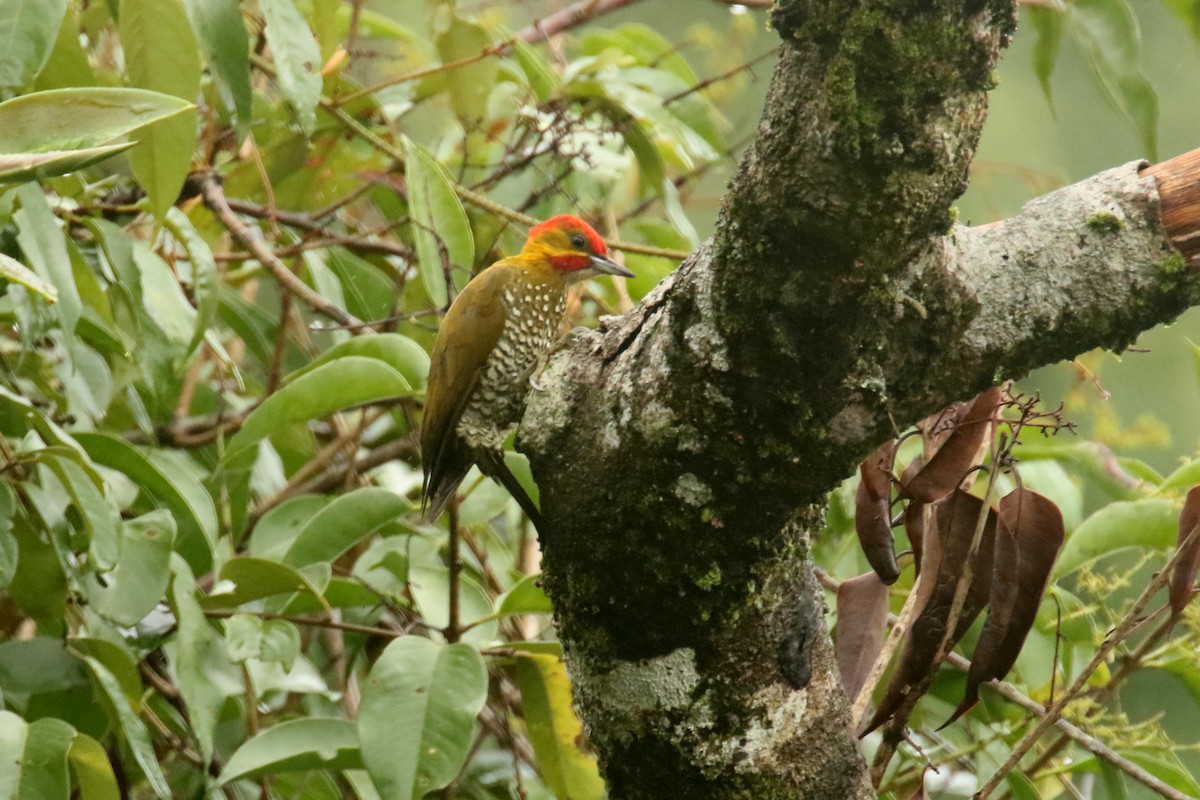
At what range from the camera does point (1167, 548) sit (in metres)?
2.29

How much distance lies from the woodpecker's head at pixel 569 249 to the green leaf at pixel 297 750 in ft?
4.02

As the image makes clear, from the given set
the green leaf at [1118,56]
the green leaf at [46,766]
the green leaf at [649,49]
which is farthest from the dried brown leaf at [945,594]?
the green leaf at [649,49]

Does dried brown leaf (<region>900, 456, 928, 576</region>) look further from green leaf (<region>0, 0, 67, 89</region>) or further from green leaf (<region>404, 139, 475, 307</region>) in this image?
green leaf (<region>0, 0, 67, 89</region>)

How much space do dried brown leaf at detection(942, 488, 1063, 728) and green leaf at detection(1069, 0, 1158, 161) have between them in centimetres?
58

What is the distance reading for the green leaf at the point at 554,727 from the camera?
245 centimetres

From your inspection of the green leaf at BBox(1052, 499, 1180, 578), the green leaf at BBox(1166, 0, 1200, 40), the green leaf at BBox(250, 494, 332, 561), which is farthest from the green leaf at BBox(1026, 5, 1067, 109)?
the green leaf at BBox(250, 494, 332, 561)

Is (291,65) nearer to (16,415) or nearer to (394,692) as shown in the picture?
(16,415)

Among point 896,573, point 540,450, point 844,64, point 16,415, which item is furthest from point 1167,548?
point 16,415

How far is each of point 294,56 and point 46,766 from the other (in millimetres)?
1267

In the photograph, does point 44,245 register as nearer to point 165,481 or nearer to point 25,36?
point 25,36

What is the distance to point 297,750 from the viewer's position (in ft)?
6.98

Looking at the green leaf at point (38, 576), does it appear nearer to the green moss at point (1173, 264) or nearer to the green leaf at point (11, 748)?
the green leaf at point (11, 748)

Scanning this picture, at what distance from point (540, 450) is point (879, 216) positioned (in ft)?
1.95

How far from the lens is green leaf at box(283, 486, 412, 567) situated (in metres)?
2.41
